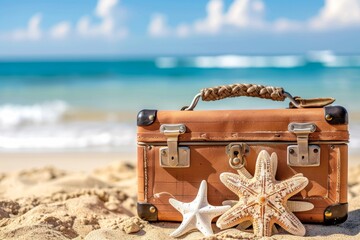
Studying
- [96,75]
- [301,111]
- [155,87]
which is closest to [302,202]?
[301,111]

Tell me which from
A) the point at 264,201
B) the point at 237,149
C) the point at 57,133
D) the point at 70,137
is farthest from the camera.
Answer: the point at 57,133

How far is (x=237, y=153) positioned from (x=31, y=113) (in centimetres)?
A: 1059

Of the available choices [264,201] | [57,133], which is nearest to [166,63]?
[57,133]

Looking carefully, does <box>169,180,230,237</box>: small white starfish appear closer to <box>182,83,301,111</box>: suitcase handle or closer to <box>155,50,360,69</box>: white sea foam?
<box>182,83,301,111</box>: suitcase handle

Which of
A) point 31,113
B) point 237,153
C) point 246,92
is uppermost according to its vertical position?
point 246,92

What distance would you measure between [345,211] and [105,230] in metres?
1.38

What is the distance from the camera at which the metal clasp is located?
303cm

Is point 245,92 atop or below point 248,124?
atop

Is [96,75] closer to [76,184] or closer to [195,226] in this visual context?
[76,184]

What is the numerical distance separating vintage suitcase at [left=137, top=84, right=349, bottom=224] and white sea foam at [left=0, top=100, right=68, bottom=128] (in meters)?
8.01

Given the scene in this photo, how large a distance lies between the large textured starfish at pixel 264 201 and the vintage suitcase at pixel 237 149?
0.36ft

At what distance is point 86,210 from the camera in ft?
12.3

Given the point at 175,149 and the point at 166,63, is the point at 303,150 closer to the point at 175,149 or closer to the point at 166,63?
the point at 175,149

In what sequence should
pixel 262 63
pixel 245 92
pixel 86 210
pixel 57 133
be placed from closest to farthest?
pixel 245 92
pixel 86 210
pixel 57 133
pixel 262 63
